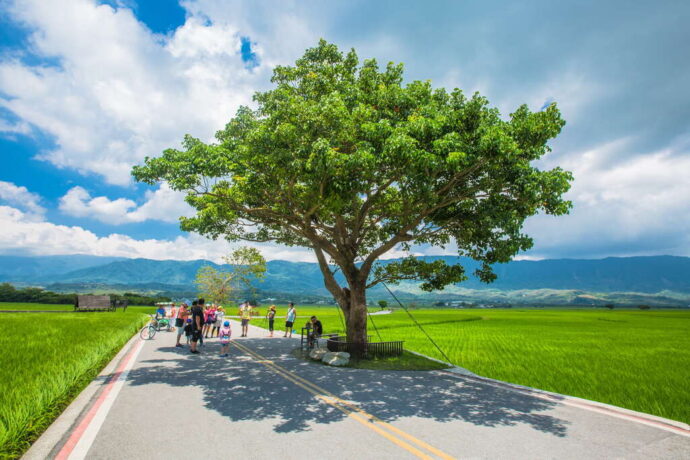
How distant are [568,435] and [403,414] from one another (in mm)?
3028

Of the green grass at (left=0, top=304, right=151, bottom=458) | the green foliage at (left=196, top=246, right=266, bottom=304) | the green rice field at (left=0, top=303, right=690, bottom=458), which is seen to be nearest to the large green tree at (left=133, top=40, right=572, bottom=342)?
the green rice field at (left=0, top=303, right=690, bottom=458)

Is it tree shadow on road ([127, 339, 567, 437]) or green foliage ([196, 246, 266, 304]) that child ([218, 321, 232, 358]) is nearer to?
tree shadow on road ([127, 339, 567, 437])

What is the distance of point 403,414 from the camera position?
7422 mm

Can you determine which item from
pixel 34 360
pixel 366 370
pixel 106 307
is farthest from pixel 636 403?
pixel 106 307

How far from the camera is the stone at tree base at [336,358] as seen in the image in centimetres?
1326

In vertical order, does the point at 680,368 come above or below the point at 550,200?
below

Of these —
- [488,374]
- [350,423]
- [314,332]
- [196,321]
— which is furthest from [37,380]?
[488,374]

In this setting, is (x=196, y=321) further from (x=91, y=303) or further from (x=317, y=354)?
(x=91, y=303)

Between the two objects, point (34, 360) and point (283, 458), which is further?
point (34, 360)

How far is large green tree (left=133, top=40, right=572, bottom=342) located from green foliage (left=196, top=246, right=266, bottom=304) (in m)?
31.7

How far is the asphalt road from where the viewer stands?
18.4 feet

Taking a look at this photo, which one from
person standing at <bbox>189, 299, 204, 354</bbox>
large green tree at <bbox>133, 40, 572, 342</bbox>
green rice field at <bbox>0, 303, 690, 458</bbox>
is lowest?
green rice field at <bbox>0, 303, 690, 458</bbox>

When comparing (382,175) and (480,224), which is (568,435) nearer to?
(480,224)

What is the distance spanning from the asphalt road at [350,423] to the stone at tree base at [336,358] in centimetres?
221
